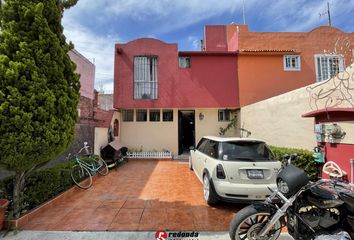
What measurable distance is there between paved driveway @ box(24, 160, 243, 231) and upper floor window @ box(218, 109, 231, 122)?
24.4 feet

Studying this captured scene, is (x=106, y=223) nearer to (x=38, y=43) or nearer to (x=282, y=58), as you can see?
(x=38, y=43)

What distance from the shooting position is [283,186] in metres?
2.94

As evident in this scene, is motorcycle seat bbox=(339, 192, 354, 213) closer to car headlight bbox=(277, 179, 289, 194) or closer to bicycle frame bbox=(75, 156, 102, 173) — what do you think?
car headlight bbox=(277, 179, 289, 194)

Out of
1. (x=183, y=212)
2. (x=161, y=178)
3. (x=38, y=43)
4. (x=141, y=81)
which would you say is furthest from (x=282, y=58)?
(x=38, y=43)

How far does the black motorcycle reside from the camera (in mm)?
2697

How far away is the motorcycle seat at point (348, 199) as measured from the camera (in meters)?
2.61

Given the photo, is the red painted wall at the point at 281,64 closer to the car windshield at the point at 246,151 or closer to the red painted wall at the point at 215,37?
the red painted wall at the point at 215,37

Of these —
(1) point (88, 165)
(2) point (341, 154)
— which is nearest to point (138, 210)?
(1) point (88, 165)

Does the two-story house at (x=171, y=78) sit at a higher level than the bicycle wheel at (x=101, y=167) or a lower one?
higher

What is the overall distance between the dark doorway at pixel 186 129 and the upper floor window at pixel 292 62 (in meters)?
6.61

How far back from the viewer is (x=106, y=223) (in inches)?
158

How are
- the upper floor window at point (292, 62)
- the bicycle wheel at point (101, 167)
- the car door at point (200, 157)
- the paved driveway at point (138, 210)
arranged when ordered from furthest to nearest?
the upper floor window at point (292, 62)
the bicycle wheel at point (101, 167)
the car door at point (200, 157)
the paved driveway at point (138, 210)

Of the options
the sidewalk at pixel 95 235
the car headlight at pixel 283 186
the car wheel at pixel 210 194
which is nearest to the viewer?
the car headlight at pixel 283 186

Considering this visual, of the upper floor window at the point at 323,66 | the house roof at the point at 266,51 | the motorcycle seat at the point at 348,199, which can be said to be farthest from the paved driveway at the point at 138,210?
the upper floor window at the point at 323,66
